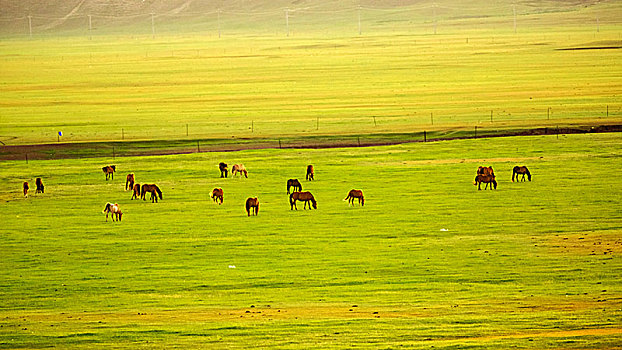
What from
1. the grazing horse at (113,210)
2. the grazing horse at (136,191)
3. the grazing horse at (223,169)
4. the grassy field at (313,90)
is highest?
the grassy field at (313,90)

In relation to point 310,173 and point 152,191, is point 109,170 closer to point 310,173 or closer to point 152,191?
point 152,191

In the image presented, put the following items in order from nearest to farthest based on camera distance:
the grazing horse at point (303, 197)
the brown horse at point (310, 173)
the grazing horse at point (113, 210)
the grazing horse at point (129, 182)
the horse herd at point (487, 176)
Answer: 1. the grazing horse at point (113, 210)
2. the grazing horse at point (303, 197)
3. the horse herd at point (487, 176)
4. the grazing horse at point (129, 182)
5. the brown horse at point (310, 173)

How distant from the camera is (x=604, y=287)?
2305cm

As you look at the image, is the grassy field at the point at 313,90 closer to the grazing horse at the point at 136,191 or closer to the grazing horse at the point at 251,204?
the grazing horse at the point at 136,191

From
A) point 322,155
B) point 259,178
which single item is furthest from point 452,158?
point 259,178

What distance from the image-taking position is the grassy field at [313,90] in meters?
66.8

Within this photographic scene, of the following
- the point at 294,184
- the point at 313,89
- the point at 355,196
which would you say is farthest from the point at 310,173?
the point at 313,89

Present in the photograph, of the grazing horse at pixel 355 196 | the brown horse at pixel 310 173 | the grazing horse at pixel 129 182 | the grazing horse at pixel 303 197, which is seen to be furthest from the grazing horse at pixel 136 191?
the grazing horse at pixel 355 196

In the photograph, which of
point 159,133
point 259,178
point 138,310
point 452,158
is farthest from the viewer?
point 159,133

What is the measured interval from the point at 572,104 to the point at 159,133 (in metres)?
30.6

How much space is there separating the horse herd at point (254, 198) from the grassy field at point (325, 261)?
48 cm

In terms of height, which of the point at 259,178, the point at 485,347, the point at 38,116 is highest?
the point at 38,116

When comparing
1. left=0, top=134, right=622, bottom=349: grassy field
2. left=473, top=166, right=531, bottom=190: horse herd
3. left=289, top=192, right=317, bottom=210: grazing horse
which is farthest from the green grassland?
left=289, top=192, right=317, bottom=210: grazing horse

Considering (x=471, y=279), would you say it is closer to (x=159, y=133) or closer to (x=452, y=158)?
(x=452, y=158)
